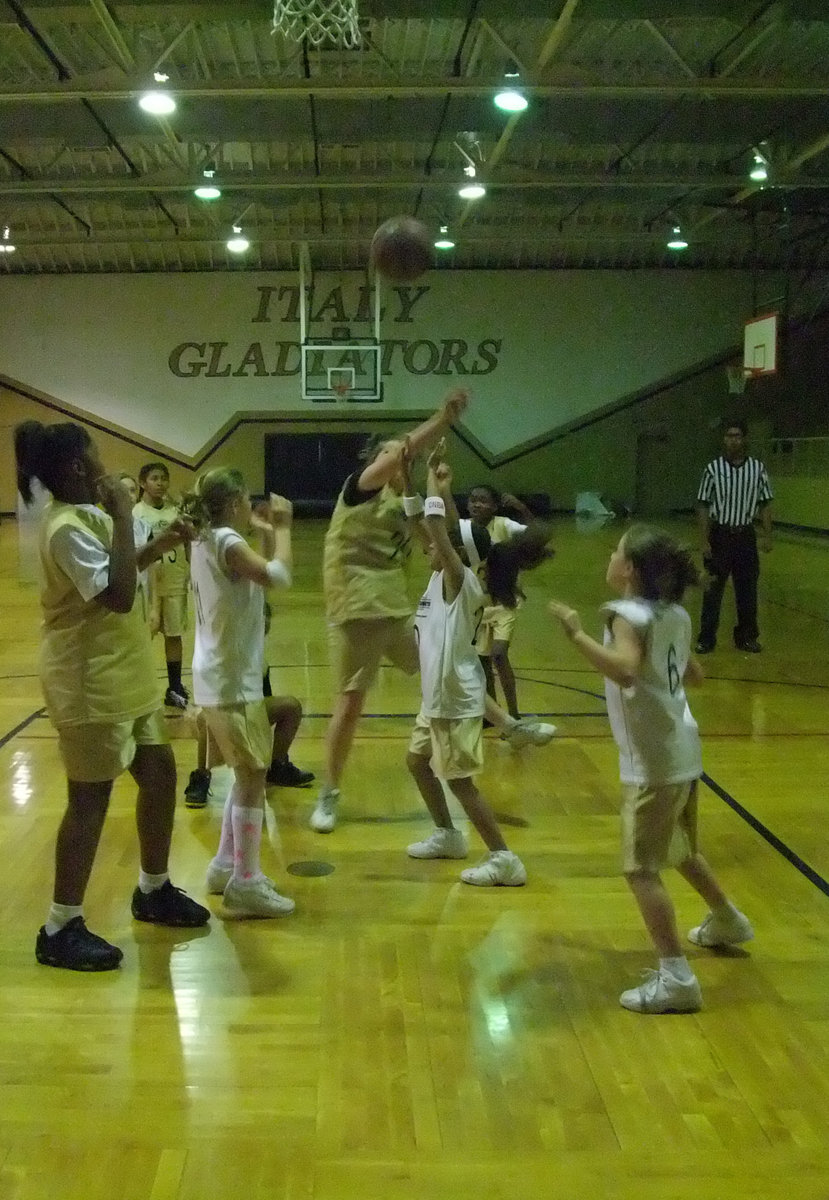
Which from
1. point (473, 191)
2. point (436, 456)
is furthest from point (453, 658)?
point (473, 191)

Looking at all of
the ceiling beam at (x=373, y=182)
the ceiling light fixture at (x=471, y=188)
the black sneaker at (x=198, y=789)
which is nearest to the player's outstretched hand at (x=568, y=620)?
the black sneaker at (x=198, y=789)

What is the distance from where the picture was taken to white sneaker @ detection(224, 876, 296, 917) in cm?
334

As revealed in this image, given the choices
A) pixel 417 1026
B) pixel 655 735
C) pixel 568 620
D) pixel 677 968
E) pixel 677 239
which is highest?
pixel 677 239

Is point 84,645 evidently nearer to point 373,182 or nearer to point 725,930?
point 725,930

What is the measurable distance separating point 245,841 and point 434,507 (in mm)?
1166

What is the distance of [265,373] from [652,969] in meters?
19.7

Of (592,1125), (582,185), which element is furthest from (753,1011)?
(582,185)

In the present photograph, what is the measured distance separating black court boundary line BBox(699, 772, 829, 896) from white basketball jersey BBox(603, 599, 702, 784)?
1.18 meters

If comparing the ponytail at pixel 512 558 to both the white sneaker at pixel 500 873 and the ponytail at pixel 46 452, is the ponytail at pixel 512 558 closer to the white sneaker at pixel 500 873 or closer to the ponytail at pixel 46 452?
the white sneaker at pixel 500 873

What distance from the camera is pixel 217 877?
3.55 metres

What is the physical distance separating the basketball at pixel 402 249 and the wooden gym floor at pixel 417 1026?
7.17ft

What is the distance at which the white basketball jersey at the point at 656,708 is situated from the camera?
2.74 meters

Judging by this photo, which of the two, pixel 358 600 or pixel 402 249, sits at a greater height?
pixel 402 249

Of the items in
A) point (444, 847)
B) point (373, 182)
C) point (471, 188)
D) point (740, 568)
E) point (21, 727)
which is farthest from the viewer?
point (471, 188)
